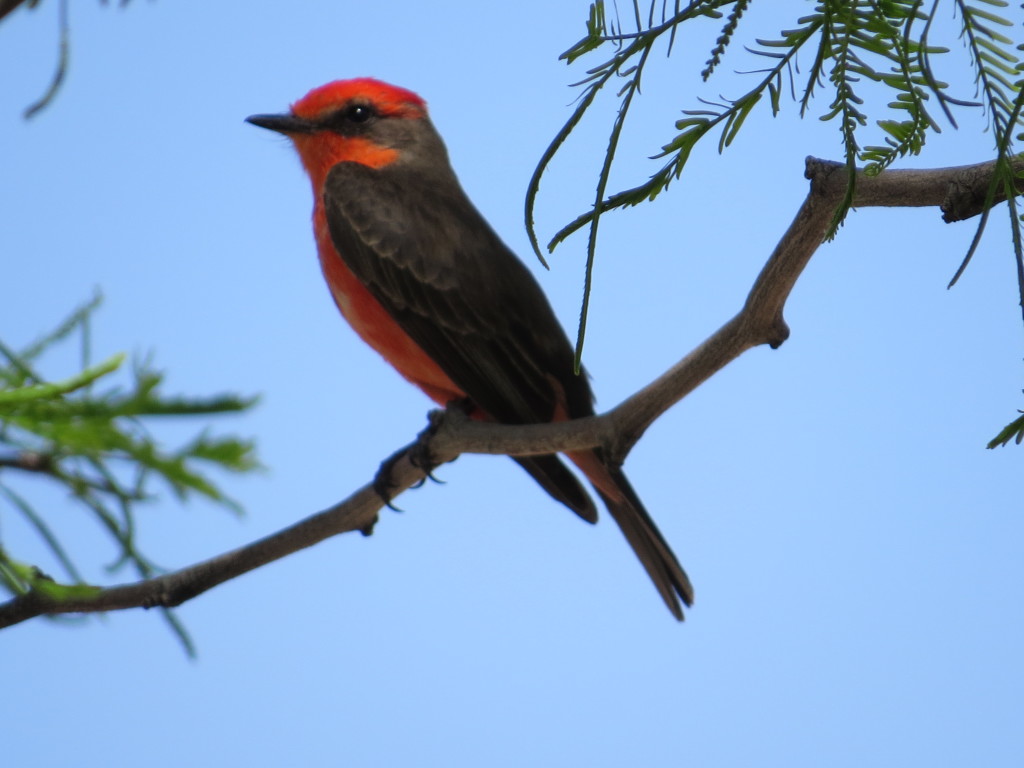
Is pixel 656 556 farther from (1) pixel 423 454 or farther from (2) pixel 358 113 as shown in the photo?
(2) pixel 358 113

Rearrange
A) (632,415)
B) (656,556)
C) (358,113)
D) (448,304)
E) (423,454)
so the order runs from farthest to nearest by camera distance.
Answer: (358,113) → (448,304) → (656,556) → (423,454) → (632,415)

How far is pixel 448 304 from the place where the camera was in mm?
3061

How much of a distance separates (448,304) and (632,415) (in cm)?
127

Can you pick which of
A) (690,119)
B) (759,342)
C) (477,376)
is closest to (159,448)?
(690,119)

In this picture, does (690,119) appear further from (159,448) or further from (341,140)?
(341,140)

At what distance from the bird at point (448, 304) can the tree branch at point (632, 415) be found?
0.48 meters

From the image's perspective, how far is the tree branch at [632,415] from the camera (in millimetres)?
1472

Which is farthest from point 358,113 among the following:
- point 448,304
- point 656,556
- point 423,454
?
point 656,556

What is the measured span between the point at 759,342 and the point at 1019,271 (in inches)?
28.9

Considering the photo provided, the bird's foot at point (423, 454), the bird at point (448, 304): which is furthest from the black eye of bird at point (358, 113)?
the bird's foot at point (423, 454)

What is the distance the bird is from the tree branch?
48 centimetres

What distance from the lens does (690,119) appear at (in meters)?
1.16

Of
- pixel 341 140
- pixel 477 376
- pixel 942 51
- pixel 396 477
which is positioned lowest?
pixel 942 51

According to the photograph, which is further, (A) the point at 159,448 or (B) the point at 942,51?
(B) the point at 942,51
